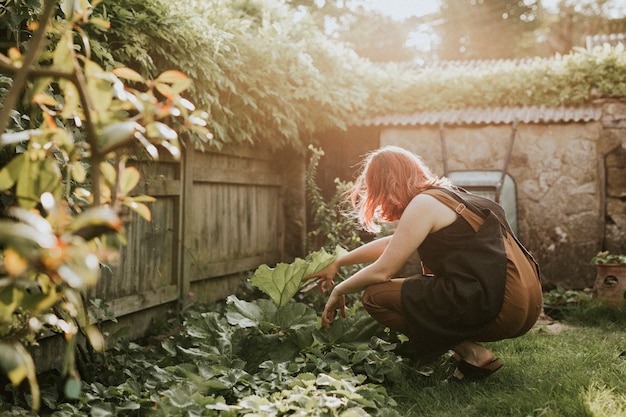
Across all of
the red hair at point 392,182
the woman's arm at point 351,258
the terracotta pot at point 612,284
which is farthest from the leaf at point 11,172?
the terracotta pot at point 612,284

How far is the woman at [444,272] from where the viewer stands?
117 inches

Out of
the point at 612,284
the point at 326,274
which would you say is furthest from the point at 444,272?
the point at 612,284

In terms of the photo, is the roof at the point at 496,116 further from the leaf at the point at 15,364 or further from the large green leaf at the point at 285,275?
the leaf at the point at 15,364

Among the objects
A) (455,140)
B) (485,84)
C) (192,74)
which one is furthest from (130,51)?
(485,84)

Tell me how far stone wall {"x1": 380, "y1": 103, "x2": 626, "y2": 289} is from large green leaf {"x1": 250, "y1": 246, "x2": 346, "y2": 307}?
4.63 m

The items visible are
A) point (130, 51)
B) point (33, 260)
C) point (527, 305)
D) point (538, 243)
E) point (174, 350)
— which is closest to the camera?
point (33, 260)

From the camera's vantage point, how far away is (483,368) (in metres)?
3.10

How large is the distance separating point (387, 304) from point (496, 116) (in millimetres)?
5093

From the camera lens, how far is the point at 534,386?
3.00 m

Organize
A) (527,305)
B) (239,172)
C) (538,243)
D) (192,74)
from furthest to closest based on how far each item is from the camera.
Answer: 1. (538,243)
2. (239,172)
3. (192,74)
4. (527,305)

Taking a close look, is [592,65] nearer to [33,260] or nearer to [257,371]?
[257,371]

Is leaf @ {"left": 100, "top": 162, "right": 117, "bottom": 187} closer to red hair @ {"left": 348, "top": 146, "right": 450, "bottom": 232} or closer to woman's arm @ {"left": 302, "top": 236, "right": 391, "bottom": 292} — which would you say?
red hair @ {"left": 348, "top": 146, "right": 450, "bottom": 232}

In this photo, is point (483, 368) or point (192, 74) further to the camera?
point (192, 74)

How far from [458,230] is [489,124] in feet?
16.0
